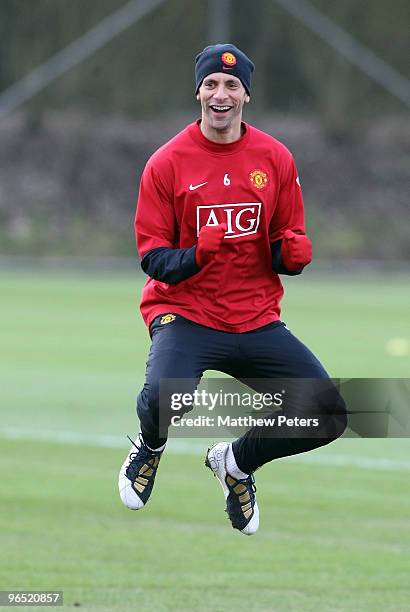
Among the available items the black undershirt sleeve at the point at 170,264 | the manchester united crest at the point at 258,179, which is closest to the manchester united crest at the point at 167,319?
the black undershirt sleeve at the point at 170,264

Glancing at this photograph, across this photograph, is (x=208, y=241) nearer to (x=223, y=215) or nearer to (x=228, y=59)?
(x=223, y=215)

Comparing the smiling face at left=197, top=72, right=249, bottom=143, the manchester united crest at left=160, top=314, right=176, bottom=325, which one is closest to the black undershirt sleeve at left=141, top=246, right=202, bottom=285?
the manchester united crest at left=160, top=314, right=176, bottom=325

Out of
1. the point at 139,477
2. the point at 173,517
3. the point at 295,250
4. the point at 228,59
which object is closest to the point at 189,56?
the point at 173,517

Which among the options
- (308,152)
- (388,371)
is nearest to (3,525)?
(388,371)

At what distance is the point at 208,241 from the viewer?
779 centimetres

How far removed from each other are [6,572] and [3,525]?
1.70 metres

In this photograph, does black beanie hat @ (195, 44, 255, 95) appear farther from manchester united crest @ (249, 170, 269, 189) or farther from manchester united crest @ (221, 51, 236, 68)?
manchester united crest @ (249, 170, 269, 189)

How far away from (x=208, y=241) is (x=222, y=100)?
86 centimetres

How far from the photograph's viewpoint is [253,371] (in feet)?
27.5

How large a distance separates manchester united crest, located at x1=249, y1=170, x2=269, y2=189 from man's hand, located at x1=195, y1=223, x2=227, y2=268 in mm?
505

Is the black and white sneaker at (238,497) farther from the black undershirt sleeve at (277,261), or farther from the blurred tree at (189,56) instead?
the blurred tree at (189,56)

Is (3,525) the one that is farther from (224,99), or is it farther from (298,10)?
(298,10)

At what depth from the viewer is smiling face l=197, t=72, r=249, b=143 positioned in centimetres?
812

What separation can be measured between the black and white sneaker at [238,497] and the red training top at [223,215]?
0.87m
